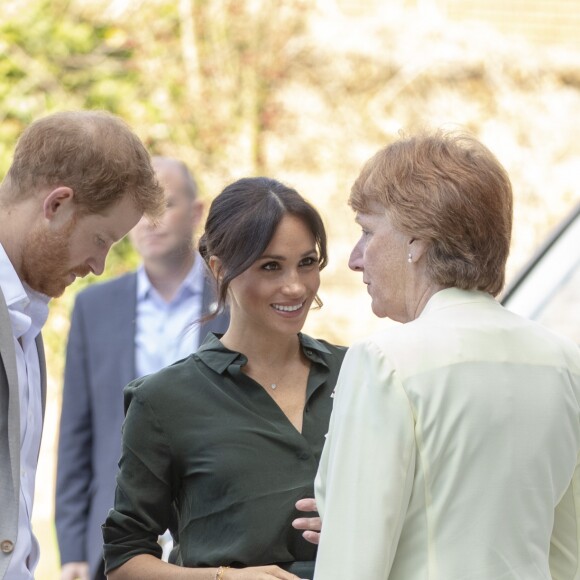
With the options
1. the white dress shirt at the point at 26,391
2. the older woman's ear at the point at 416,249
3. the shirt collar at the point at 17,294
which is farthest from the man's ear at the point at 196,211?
the older woman's ear at the point at 416,249

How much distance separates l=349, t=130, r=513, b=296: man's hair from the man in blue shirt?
174cm

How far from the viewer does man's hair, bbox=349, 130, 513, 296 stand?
7.01ft

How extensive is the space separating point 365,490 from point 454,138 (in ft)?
2.35

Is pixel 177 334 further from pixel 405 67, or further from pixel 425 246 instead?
pixel 405 67

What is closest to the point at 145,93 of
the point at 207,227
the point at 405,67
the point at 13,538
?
the point at 405,67

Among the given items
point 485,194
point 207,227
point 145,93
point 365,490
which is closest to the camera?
point 365,490

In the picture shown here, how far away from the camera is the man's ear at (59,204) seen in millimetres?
2516

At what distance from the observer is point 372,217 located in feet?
7.39

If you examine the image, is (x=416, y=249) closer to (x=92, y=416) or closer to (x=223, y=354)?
(x=223, y=354)

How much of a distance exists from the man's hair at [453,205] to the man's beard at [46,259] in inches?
29.5

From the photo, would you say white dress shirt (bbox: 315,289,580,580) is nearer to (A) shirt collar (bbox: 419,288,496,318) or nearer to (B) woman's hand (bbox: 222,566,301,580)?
(A) shirt collar (bbox: 419,288,496,318)

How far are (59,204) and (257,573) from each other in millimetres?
913

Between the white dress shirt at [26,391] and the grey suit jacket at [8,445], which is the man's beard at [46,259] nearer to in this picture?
the white dress shirt at [26,391]

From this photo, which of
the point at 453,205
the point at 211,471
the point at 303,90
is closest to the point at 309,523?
the point at 211,471
